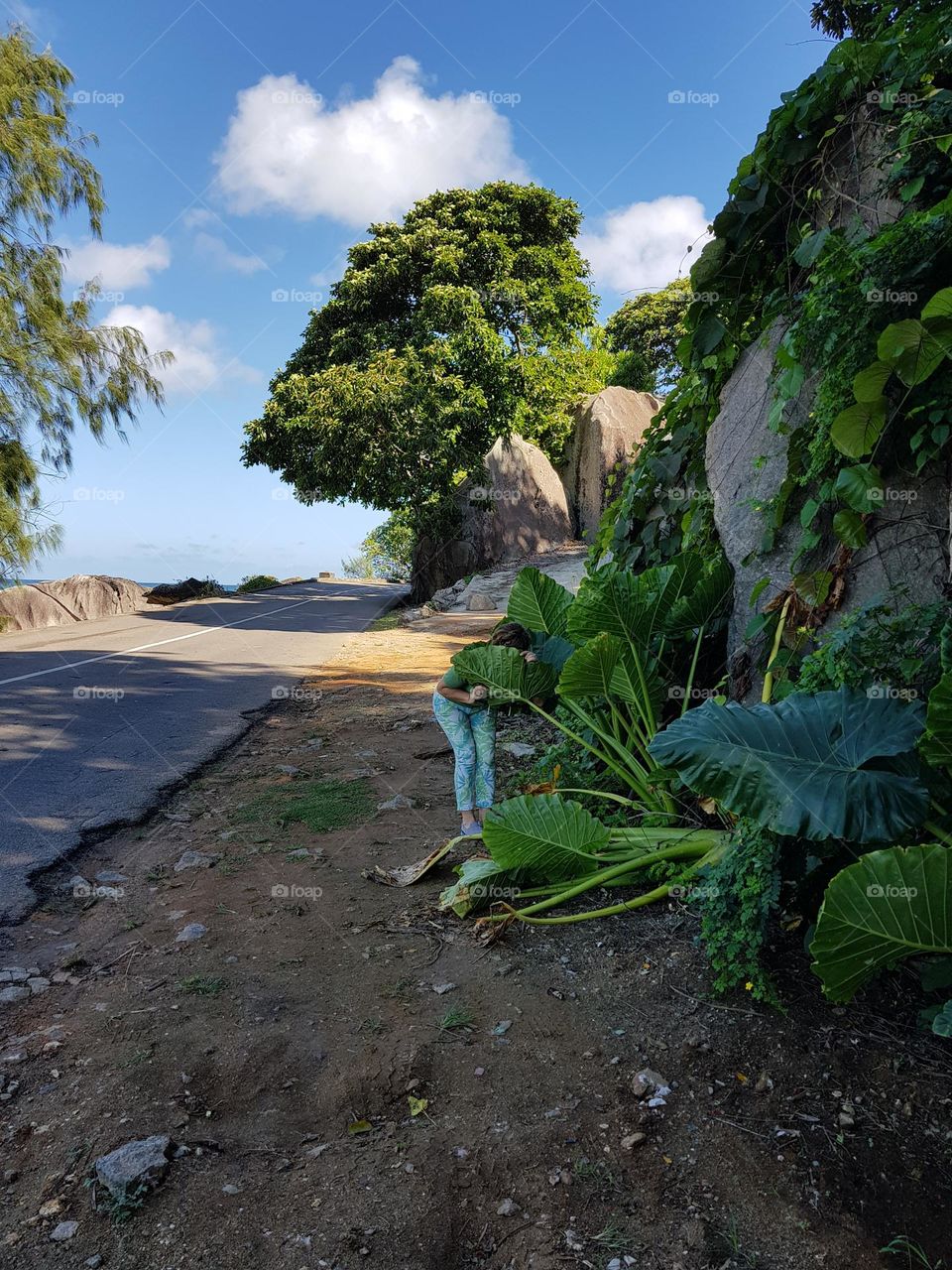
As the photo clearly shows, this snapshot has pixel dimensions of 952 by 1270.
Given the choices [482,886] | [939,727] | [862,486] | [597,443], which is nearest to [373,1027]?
[482,886]

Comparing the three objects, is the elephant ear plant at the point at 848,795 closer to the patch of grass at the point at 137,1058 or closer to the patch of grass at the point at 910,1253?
the patch of grass at the point at 910,1253

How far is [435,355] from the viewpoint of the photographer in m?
17.5

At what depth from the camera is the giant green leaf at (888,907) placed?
188 cm

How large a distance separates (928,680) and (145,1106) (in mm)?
2567

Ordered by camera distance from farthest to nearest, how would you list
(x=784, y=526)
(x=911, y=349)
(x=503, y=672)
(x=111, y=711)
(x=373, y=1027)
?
(x=111, y=711) → (x=503, y=672) → (x=784, y=526) → (x=911, y=349) → (x=373, y=1027)

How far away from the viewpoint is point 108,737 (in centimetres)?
623

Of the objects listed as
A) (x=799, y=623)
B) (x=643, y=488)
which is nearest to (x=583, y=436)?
(x=643, y=488)

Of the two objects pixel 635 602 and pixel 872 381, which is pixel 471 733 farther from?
pixel 872 381

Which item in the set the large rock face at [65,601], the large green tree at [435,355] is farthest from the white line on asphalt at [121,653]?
the large green tree at [435,355]

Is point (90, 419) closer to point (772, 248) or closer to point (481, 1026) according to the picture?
point (772, 248)

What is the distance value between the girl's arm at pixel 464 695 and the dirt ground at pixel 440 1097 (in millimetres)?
1092

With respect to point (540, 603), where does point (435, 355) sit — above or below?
above

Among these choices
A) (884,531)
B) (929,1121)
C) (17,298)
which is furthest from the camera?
(17,298)

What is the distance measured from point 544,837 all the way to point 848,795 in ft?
Answer: 4.02
